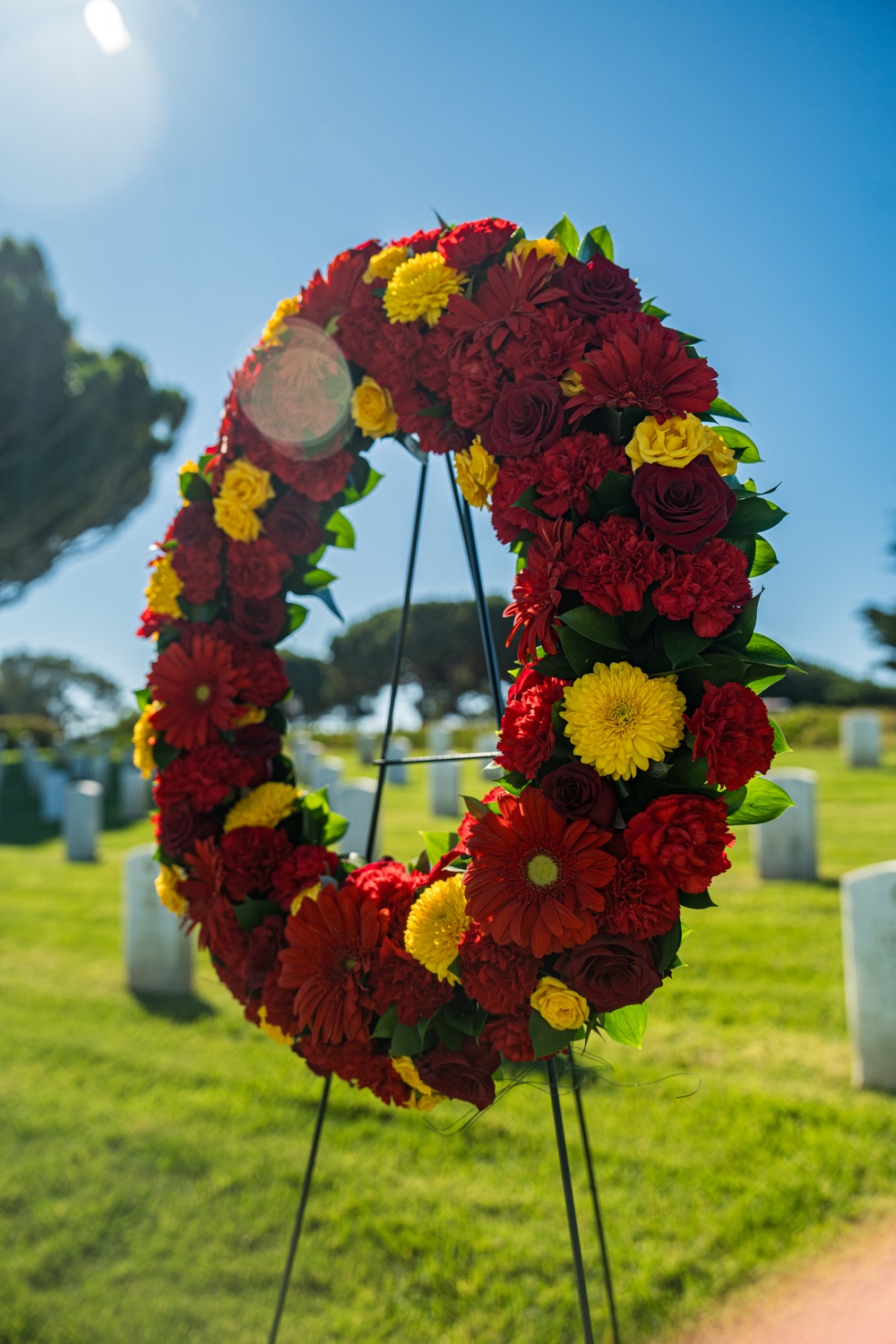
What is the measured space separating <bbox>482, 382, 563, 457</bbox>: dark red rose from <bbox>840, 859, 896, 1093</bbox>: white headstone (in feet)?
10.1

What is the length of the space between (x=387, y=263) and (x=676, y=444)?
96 centimetres

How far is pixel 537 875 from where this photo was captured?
4.76 feet

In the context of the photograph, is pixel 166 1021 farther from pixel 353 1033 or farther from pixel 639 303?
pixel 639 303

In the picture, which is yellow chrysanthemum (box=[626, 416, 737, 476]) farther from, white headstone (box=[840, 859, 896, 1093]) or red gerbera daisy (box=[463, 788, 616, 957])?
white headstone (box=[840, 859, 896, 1093])

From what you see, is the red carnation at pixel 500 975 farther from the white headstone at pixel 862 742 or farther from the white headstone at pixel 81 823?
the white headstone at pixel 862 742

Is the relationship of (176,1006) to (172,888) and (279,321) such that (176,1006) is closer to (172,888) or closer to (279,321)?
(172,888)

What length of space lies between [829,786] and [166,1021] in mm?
10439

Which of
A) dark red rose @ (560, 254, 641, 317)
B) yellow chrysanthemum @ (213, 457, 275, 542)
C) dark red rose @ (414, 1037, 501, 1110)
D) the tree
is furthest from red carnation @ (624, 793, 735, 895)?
the tree

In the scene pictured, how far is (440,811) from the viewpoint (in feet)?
38.4

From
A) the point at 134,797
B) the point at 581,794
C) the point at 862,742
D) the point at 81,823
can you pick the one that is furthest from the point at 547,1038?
the point at 862,742

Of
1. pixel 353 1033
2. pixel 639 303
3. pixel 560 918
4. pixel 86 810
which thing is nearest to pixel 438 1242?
pixel 353 1033

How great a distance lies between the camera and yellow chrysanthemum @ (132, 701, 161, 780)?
231 cm

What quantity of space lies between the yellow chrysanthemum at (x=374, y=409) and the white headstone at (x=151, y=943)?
3932mm

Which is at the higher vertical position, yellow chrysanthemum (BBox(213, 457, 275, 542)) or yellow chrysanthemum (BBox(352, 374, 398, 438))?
yellow chrysanthemum (BBox(352, 374, 398, 438))
